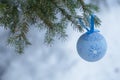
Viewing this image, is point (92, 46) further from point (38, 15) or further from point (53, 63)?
point (53, 63)

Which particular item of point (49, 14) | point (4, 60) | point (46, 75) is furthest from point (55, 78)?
point (49, 14)

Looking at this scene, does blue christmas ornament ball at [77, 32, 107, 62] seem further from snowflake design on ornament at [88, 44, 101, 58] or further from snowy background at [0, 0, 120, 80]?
snowy background at [0, 0, 120, 80]

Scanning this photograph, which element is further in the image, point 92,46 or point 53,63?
point 53,63

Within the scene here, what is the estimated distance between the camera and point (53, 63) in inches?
67.0

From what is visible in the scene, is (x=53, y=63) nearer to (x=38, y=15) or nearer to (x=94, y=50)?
(x=94, y=50)

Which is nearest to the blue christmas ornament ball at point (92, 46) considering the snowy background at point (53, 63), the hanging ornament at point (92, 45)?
the hanging ornament at point (92, 45)

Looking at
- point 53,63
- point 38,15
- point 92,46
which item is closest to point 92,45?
point 92,46

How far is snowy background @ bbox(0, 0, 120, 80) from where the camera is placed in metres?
1.64

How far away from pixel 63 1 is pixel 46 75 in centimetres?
84

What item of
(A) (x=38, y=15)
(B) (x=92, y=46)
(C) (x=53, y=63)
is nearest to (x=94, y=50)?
(B) (x=92, y=46)

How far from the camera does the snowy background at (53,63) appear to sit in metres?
1.64

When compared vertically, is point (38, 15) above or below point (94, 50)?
below

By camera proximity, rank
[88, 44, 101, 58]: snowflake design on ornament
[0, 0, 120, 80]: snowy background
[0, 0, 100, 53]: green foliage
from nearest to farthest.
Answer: [0, 0, 100, 53]: green foliage → [88, 44, 101, 58]: snowflake design on ornament → [0, 0, 120, 80]: snowy background

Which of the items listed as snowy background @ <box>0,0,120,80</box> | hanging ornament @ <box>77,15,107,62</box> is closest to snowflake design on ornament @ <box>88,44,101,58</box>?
hanging ornament @ <box>77,15,107,62</box>
